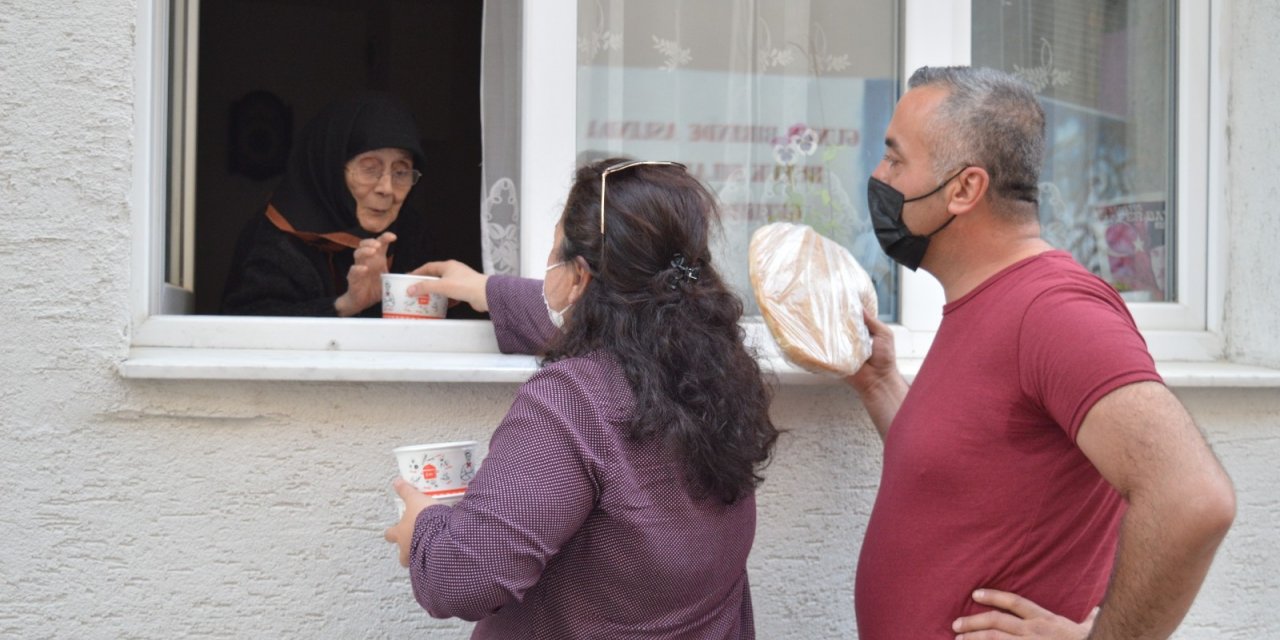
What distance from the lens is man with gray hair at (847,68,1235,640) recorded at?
156 cm

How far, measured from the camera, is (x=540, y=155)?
264 centimetres

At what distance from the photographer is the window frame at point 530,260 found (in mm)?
2285

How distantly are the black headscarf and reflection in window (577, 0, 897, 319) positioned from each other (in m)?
0.63

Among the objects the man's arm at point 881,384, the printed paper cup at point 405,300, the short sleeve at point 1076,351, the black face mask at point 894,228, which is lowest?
the man's arm at point 881,384

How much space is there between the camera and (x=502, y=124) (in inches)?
107

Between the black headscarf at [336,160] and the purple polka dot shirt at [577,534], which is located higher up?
the black headscarf at [336,160]

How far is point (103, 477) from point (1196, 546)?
200 centimetres

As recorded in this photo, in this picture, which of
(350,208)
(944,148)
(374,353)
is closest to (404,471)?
(374,353)

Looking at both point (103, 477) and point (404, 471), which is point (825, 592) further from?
point (103, 477)

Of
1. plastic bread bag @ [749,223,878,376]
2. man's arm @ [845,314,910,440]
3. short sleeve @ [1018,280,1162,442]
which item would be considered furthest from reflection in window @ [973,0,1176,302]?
short sleeve @ [1018,280,1162,442]

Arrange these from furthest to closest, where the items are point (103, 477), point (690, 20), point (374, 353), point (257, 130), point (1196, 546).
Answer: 1. point (257, 130)
2. point (690, 20)
3. point (374, 353)
4. point (103, 477)
5. point (1196, 546)

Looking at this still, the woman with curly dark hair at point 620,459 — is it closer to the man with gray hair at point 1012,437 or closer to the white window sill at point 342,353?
the man with gray hair at point 1012,437

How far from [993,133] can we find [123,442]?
1809 millimetres

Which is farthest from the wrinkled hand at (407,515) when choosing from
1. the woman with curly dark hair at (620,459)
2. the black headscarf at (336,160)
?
the black headscarf at (336,160)
